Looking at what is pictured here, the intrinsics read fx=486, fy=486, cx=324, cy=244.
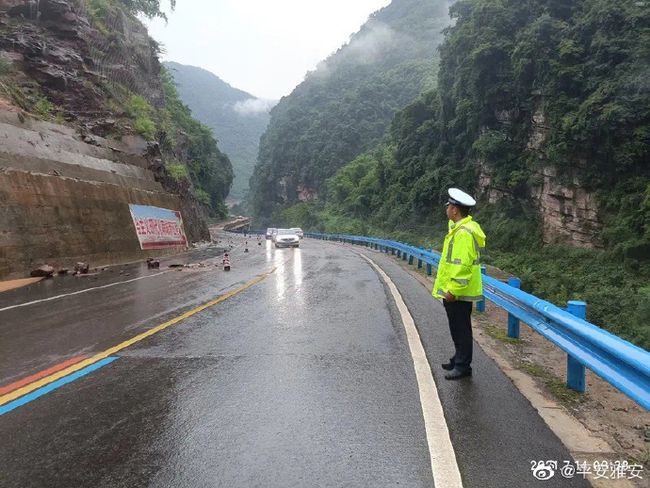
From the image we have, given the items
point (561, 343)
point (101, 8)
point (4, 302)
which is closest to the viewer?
point (561, 343)

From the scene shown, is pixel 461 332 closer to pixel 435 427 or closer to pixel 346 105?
pixel 435 427

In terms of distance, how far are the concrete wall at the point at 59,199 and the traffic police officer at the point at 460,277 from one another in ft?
43.6

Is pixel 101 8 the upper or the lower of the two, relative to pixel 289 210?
upper

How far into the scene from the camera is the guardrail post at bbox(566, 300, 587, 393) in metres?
4.61

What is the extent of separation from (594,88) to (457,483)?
3001 cm

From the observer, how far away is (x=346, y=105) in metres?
98.0

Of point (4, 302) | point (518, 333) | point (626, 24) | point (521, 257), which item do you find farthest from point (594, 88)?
point (4, 302)

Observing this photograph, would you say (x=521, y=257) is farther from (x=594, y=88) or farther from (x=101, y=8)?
(x=101, y=8)

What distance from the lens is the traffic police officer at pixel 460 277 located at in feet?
15.8

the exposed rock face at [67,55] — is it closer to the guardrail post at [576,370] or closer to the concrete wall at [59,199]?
the concrete wall at [59,199]

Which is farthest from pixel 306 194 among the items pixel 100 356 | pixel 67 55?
pixel 100 356

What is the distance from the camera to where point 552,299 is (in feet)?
72.7

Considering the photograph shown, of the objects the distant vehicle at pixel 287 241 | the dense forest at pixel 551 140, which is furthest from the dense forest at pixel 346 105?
the distant vehicle at pixel 287 241

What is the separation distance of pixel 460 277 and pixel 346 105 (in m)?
97.4
